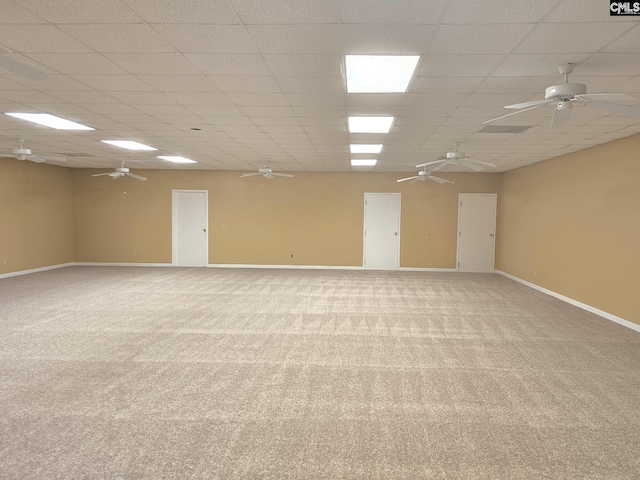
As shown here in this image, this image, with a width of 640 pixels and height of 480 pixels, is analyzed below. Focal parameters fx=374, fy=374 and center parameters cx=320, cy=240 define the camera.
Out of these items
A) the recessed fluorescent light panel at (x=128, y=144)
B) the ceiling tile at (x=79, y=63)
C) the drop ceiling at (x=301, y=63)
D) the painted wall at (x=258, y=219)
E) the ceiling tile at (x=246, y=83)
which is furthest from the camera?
the painted wall at (x=258, y=219)

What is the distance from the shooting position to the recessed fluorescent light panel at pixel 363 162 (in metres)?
8.19

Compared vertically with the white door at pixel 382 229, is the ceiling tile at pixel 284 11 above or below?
above

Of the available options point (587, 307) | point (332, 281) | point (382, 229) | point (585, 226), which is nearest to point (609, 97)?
point (585, 226)

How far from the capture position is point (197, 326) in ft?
16.9

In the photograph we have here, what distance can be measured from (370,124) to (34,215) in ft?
29.3

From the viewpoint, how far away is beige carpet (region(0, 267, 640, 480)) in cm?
238

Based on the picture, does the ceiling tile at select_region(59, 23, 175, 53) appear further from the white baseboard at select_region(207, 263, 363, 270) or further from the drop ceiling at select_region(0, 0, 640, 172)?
the white baseboard at select_region(207, 263, 363, 270)

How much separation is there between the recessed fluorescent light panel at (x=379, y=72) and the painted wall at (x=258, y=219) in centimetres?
692

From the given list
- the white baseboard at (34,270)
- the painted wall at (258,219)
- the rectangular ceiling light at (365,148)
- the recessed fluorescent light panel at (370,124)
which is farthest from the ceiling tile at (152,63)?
the white baseboard at (34,270)

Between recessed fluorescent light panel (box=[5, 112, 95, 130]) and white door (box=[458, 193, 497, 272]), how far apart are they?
894 cm

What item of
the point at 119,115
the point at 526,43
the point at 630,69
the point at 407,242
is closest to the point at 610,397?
the point at 630,69

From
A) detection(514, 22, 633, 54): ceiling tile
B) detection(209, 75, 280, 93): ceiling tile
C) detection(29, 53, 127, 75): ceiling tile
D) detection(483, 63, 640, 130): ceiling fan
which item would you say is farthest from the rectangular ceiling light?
detection(29, 53, 127, 75): ceiling tile

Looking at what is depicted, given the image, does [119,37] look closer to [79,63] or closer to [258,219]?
[79,63]

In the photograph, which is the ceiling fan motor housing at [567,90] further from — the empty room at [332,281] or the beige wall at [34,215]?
the beige wall at [34,215]
